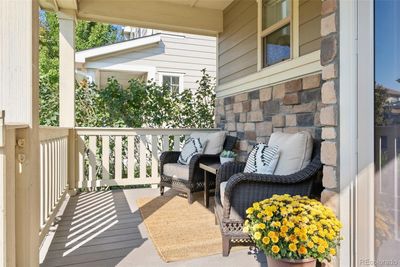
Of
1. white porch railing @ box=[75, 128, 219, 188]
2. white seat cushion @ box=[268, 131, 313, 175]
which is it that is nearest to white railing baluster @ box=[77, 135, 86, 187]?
white porch railing @ box=[75, 128, 219, 188]

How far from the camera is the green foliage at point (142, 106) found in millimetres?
4703

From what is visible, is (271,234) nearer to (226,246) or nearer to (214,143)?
(226,246)

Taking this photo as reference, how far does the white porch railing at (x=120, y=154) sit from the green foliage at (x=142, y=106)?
0.33 meters

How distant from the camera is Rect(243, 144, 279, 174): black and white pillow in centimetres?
243

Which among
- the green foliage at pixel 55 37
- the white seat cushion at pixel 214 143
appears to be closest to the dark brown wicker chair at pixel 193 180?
the white seat cushion at pixel 214 143

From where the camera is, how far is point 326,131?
1.77 m

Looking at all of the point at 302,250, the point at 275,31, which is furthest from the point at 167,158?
the point at 302,250

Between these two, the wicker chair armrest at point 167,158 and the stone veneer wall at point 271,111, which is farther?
the wicker chair armrest at point 167,158

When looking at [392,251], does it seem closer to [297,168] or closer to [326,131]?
[326,131]

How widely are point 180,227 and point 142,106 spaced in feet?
8.87

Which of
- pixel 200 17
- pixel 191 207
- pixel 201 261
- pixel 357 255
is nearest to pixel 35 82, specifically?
pixel 201 261

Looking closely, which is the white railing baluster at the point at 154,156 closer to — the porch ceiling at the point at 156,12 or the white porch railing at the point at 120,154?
the white porch railing at the point at 120,154

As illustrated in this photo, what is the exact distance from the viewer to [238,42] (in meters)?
4.38

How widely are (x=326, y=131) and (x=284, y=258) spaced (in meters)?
0.79
